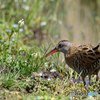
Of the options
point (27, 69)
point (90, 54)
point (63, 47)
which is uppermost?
point (63, 47)

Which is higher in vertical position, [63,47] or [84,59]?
[63,47]

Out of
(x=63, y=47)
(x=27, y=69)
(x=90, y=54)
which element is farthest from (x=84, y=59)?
(x=27, y=69)

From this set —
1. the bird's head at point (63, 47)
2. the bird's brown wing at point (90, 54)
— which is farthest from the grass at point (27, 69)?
the bird's brown wing at point (90, 54)

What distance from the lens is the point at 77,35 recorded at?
13.6 m

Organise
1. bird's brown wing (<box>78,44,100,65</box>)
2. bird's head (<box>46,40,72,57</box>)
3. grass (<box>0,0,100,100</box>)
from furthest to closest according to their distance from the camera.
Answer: bird's head (<box>46,40,72,57</box>) → bird's brown wing (<box>78,44,100,65</box>) → grass (<box>0,0,100,100</box>)

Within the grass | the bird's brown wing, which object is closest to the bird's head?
the grass

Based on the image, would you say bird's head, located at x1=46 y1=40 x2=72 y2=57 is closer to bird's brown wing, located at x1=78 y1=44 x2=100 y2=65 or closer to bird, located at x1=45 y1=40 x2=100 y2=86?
bird, located at x1=45 y1=40 x2=100 y2=86

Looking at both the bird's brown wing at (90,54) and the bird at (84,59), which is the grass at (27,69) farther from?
the bird's brown wing at (90,54)

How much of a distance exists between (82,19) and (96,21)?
0.44 metres

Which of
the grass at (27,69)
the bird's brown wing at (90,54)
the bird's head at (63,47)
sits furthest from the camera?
the bird's head at (63,47)

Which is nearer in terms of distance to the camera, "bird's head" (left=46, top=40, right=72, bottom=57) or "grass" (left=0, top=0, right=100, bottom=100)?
"grass" (left=0, top=0, right=100, bottom=100)

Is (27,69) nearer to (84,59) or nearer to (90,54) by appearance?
(84,59)

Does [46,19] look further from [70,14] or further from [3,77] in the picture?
[3,77]

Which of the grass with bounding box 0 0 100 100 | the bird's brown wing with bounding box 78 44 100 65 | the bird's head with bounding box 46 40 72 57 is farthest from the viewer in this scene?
the bird's head with bounding box 46 40 72 57
